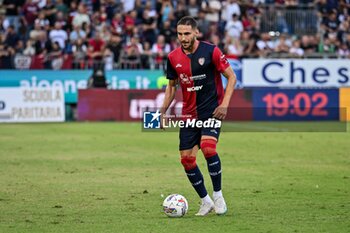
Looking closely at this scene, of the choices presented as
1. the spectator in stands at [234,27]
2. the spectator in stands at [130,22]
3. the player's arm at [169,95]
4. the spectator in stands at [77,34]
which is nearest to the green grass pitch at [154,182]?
the player's arm at [169,95]

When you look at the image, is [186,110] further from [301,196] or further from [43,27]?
[43,27]

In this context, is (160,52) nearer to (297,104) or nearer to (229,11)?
(229,11)

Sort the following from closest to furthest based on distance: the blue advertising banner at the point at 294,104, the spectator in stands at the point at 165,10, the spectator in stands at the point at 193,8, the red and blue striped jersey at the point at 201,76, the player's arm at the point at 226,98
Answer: the player's arm at the point at 226,98 → the red and blue striped jersey at the point at 201,76 → the blue advertising banner at the point at 294,104 → the spectator in stands at the point at 165,10 → the spectator in stands at the point at 193,8

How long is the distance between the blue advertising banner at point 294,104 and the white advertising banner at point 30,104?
697 centimetres

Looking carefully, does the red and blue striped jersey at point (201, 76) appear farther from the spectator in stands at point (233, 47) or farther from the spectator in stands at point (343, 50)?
the spectator in stands at point (343, 50)

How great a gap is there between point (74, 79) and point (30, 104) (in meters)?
2.21

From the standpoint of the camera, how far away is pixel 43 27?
105ft

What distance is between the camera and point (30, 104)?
96.8 feet

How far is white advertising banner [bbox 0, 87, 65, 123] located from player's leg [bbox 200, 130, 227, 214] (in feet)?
64.0

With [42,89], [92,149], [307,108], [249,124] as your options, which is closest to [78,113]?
[42,89]

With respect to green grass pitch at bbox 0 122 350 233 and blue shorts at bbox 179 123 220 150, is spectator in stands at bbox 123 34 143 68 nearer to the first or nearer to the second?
green grass pitch at bbox 0 122 350 233

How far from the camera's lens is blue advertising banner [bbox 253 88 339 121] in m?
30.5

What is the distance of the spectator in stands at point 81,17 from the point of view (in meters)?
32.3

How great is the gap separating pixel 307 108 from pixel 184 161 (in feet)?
67.4
